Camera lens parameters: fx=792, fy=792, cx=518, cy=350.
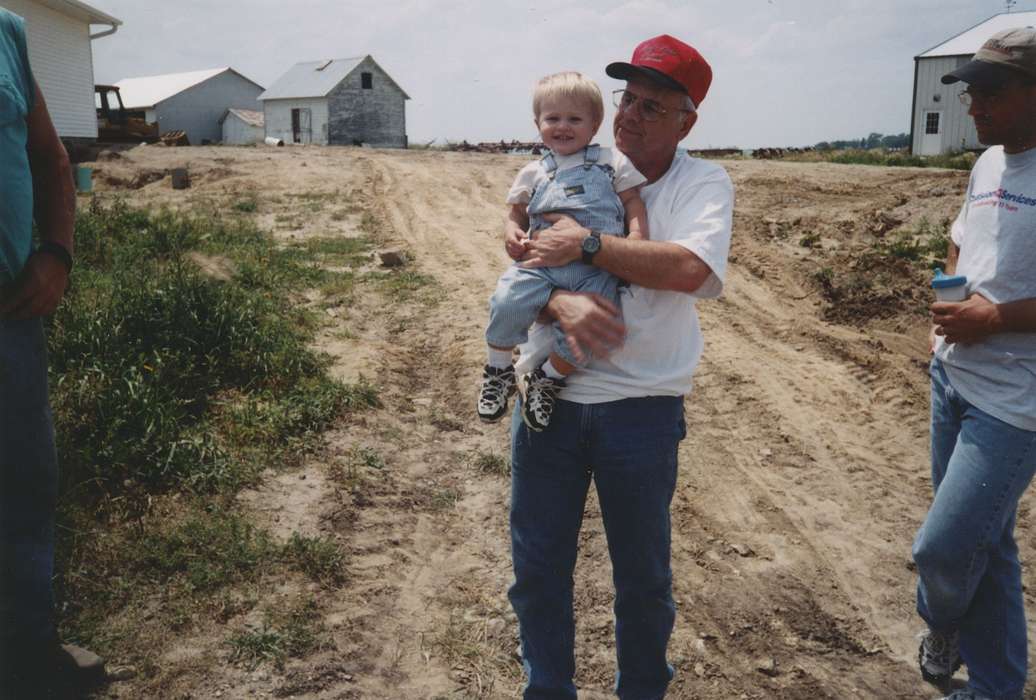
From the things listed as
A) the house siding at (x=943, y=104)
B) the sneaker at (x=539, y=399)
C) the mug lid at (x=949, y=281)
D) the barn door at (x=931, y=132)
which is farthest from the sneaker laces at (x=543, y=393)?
the barn door at (x=931, y=132)

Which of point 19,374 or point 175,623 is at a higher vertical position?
point 19,374

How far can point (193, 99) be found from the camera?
42000 mm

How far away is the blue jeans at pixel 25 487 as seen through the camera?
2.49 m

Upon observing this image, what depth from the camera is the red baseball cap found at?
230 cm

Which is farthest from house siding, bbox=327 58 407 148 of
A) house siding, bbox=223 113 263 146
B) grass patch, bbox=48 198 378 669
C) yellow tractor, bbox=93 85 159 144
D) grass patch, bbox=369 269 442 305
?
grass patch, bbox=48 198 378 669

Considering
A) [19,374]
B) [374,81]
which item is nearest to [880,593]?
[19,374]

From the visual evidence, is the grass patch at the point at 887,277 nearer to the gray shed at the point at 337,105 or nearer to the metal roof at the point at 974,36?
the metal roof at the point at 974,36

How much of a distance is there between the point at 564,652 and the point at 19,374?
6.36ft

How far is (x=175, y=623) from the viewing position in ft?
10.4

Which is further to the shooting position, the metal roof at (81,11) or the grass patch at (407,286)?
the metal roof at (81,11)

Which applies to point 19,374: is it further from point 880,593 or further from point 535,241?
point 880,593

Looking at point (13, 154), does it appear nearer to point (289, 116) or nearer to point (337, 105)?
point (337, 105)

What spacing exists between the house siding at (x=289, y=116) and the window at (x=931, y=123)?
25.0m

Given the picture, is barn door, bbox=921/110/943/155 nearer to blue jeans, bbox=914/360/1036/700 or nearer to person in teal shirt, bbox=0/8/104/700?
blue jeans, bbox=914/360/1036/700
